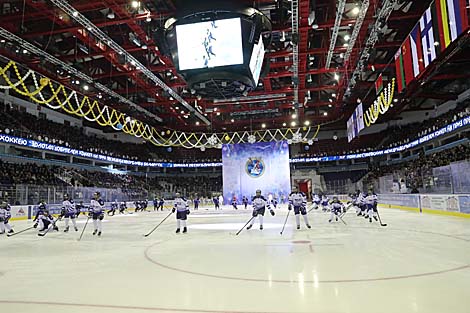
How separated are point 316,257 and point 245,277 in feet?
6.53

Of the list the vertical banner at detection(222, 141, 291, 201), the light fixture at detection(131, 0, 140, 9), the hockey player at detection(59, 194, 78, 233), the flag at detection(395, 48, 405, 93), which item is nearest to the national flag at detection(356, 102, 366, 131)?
the flag at detection(395, 48, 405, 93)

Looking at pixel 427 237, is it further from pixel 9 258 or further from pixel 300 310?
pixel 9 258

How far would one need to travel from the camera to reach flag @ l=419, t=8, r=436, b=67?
9.25 metres

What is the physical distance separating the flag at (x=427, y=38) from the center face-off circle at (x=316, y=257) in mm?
5065

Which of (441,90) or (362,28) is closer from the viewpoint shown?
(362,28)

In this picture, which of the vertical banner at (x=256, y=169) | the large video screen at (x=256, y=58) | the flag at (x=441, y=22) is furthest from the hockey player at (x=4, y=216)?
the vertical banner at (x=256, y=169)

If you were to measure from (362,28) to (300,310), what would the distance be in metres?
13.8

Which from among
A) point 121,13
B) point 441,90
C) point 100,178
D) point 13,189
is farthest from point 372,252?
point 100,178

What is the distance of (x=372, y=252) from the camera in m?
6.57

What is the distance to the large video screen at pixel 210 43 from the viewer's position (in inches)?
415

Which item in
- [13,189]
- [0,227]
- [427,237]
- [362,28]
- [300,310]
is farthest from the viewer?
[13,189]

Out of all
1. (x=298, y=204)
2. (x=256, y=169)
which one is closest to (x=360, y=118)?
(x=298, y=204)

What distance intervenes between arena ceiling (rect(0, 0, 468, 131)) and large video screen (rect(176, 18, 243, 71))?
0.82m

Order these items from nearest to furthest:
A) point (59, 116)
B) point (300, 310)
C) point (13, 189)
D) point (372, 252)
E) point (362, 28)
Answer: point (300, 310) → point (372, 252) → point (362, 28) → point (13, 189) → point (59, 116)
